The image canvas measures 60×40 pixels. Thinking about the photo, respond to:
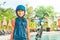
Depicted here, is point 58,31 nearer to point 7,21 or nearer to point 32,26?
point 32,26

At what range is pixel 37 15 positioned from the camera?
1637 mm

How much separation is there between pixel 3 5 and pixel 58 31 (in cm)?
52

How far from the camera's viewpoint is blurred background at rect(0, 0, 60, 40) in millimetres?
1604

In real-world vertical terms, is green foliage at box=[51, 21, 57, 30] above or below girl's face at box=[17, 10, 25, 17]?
below

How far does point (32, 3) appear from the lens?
1.65 m

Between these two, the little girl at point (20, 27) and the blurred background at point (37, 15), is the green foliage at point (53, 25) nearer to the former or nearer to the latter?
the blurred background at point (37, 15)

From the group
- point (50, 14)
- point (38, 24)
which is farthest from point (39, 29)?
point (50, 14)

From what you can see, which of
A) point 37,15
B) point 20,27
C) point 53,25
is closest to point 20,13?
point 20,27

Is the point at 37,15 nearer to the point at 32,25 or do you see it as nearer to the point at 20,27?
the point at 32,25

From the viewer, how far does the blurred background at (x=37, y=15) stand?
1604 mm

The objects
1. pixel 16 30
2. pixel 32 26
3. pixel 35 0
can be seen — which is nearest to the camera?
pixel 16 30

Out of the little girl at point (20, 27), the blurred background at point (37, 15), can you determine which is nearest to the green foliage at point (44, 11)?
the blurred background at point (37, 15)

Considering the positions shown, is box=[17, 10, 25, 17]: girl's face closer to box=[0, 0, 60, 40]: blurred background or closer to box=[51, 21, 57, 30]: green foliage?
box=[0, 0, 60, 40]: blurred background

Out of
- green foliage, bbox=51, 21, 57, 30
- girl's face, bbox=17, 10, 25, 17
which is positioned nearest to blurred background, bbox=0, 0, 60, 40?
green foliage, bbox=51, 21, 57, 30
